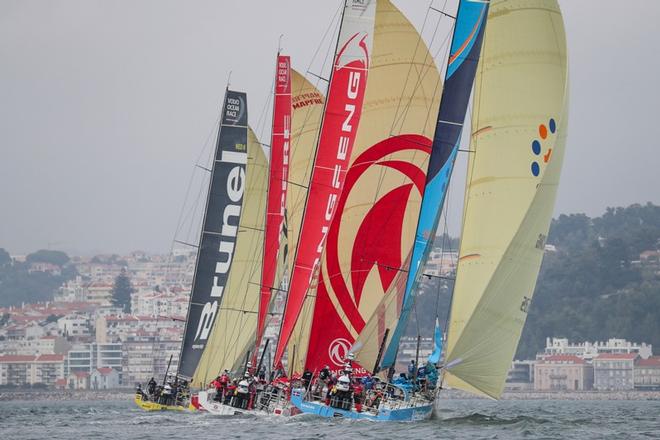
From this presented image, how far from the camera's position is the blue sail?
28.4 metres

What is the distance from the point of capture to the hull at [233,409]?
31406mm

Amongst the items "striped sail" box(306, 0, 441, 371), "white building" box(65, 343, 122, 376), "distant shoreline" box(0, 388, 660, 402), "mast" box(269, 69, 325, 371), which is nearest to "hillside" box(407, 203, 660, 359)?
"distant shoreline" box(0, 388, 660, 402)

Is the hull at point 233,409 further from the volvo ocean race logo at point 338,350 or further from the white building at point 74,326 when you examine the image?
the white building at point 74,326

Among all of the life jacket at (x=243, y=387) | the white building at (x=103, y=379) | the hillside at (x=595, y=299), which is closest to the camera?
the life jacket at (x=243, y=387)

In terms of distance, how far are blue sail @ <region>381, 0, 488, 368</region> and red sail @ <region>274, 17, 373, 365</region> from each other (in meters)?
3.58

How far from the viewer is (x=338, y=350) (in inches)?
1248

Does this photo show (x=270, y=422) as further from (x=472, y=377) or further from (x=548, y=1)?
(x=548, y=1)

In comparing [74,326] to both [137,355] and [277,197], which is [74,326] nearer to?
[137,355]

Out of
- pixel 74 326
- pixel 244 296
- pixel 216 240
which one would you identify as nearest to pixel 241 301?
pixel 244 296

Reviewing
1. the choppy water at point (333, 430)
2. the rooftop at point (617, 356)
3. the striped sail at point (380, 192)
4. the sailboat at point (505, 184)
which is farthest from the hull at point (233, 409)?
the rooftop at point (617, 356)

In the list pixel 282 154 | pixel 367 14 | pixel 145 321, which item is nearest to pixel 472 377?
pixel 367 14

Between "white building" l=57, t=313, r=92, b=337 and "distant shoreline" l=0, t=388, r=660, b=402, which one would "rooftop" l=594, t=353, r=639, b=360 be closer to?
"distant shoreline" l=0, t=388, r=660, b=402

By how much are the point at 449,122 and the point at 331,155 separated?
4.84m

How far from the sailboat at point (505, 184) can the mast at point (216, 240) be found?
1623 cm
